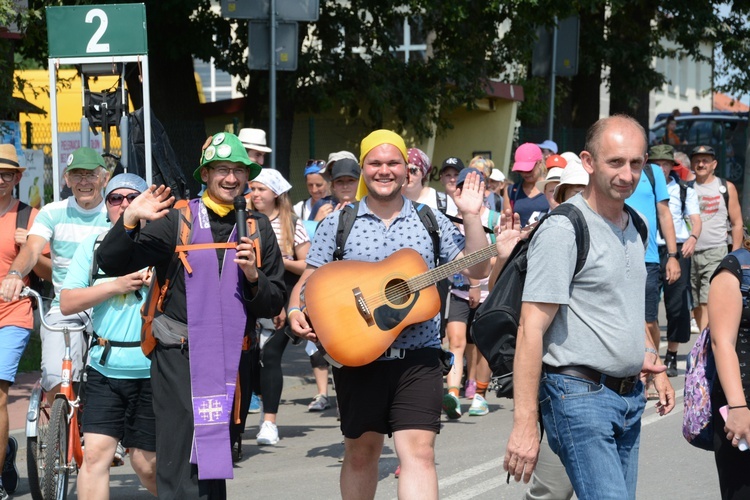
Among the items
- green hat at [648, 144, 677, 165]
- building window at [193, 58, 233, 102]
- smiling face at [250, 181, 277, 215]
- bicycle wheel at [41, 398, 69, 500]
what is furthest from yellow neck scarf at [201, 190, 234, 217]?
building window at [193, 58, 233, 102]

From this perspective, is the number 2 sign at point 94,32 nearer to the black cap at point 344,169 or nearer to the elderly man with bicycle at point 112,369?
the black cap at point 344,169

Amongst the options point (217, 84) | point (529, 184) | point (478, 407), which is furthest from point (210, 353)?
point (217, 84)

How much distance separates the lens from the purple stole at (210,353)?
5293 mm

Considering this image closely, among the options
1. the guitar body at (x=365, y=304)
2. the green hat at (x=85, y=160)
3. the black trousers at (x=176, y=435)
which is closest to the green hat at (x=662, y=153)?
the green hat at (x=85, y=160)

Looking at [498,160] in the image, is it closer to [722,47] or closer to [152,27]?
[722,47]

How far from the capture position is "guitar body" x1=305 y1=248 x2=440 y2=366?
217 inches

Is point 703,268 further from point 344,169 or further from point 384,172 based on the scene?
point 384,172

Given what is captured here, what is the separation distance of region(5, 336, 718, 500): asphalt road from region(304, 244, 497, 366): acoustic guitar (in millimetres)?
1917

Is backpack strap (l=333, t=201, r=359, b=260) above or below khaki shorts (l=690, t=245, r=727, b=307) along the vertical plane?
above

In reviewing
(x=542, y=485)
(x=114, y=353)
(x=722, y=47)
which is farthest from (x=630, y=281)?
(x=722, y=47)

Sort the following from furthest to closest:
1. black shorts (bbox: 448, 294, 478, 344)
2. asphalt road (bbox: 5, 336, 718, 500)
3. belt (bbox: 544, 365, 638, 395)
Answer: black shorts (bbox: 448, 294, 478, 344) < asphalt road (bbox: 5, 336, 718, 500) < belt (bbox: 544, 365, 638, 395)

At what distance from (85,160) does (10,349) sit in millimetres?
1160

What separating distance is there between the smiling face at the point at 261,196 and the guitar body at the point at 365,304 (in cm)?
319

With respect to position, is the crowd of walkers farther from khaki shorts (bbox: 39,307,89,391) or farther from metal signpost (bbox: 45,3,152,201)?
metal signpost (bbox: 45,3,152,201)
